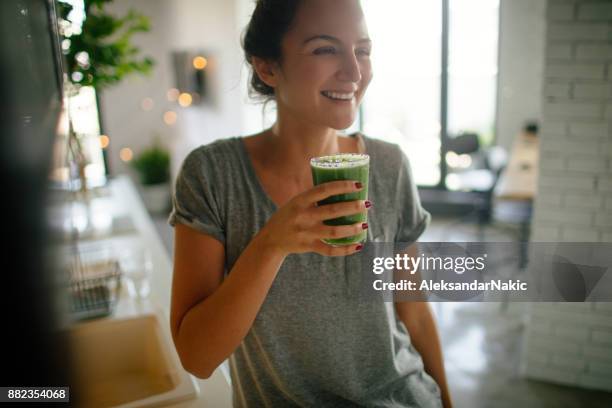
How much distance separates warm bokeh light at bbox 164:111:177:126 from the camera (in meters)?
6.98

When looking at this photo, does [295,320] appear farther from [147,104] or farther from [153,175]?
[147,104]

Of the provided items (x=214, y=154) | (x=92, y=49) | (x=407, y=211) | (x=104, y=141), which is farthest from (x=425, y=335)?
(x=104, y=141)

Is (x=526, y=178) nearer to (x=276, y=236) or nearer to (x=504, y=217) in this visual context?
(x=504, y=217)

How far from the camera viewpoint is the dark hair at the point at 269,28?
99cm

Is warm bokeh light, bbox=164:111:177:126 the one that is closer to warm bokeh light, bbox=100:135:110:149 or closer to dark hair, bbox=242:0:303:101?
warm bokeh light, bbox=100:135:110:149

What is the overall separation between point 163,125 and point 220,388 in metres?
6.17

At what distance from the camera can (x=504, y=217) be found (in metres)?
3.96

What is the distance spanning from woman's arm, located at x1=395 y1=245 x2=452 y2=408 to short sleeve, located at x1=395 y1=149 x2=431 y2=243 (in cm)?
17

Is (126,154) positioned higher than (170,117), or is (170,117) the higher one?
(170,117)

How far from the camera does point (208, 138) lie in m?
6.25

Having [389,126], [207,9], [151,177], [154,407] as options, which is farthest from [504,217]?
[151,177]

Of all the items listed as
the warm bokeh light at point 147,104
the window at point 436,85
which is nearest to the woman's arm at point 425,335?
the window at point 436,85

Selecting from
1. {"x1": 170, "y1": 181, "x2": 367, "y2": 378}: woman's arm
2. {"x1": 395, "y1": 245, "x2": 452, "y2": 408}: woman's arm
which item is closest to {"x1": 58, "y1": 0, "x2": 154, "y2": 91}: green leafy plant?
{"x1": 170, "y1": 181, "x2": 367, "y2": 378}: woman's arm

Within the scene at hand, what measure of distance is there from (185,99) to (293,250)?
6159 mm
